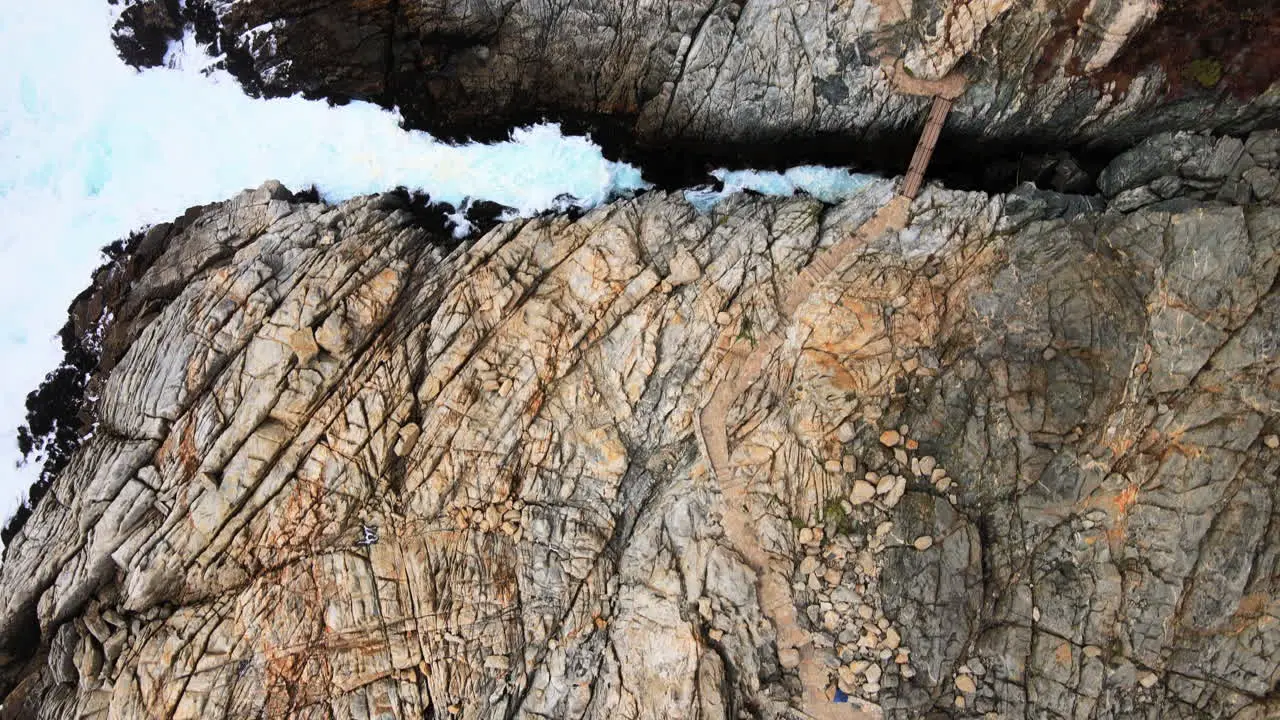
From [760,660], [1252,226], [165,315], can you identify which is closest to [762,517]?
[760,660]

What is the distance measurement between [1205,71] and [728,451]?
11.8 meters

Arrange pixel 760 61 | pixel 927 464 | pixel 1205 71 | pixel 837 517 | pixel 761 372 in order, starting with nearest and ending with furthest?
pixel 1205 71
pixel 927 464
pixel 837 517
pixel 761 372
pixel 760 61

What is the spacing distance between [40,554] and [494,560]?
8801mm

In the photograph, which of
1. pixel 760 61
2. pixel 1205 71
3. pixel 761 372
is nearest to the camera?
pixel 1205 71

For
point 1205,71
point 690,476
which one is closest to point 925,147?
point 1205,71

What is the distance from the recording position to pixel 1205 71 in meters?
13.0

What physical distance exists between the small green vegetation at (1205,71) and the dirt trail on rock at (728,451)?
582 cm

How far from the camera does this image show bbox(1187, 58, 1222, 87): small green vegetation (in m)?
13.0

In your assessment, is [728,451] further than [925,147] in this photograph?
No

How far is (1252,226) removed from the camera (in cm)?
1241

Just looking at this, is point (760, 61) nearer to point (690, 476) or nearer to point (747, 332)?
point (747, 332)

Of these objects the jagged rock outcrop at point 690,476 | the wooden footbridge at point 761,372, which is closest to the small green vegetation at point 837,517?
the jagged rock outcrop at point 690,476

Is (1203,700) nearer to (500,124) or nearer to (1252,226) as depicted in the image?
(1252,226)

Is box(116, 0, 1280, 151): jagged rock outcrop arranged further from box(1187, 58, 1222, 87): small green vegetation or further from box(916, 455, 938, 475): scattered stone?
box(916, 455, 938, 475): scattered stone
